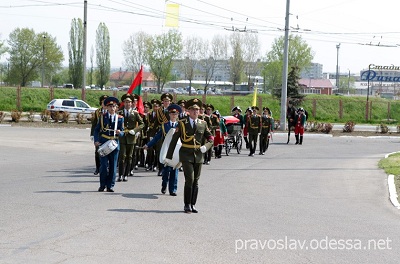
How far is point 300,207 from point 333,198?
194 cm

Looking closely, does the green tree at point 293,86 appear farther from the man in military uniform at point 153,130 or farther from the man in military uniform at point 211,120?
the man in military uniform at point 153,130

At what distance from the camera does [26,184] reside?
51.9 ft

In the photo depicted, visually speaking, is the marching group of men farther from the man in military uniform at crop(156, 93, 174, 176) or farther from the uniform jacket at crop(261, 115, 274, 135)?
the uniform jacket at crop(261, 115, 274, 135)

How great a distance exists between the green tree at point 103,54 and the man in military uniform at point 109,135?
71432mm

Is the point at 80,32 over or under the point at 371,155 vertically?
over

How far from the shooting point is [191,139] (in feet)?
42.3

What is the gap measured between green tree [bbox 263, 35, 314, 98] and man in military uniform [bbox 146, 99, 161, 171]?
75.7 m

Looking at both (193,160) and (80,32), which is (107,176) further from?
(80,32)

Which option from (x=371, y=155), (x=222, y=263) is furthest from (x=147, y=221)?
(x=371, y=155)

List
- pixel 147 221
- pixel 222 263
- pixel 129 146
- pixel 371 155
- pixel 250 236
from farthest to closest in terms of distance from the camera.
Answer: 1. pixel 371 155
2. pixel 129 146
3. pixel 147 221
4. pixel 250 236
5. pixel 222 263

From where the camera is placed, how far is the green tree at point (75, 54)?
8156cm

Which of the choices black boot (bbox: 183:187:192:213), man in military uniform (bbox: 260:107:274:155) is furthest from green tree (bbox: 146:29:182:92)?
black boot (bbox: 183:187:192:213)

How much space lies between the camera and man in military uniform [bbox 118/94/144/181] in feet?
55.3

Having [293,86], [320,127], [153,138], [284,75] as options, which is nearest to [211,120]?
[153,138]
